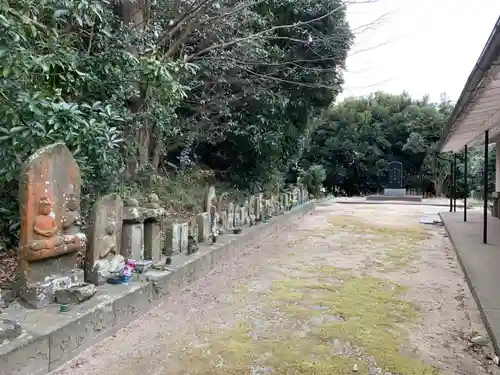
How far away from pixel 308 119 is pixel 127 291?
8625 millimetres

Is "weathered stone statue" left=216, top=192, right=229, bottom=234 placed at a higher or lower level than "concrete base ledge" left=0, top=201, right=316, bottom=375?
higher

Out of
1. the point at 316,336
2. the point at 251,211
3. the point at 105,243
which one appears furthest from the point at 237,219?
the point at 316,336

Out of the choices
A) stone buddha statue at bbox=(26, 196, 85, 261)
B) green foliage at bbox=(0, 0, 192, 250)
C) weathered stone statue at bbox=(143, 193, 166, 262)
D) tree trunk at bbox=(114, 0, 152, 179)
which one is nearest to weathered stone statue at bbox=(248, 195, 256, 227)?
tree trunk at bbox=(114, 0, 152, 179)

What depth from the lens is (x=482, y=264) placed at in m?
5.09

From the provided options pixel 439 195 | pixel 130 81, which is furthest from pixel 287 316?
pixel 439 195

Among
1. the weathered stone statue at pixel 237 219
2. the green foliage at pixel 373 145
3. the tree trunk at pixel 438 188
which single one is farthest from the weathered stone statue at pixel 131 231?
the tree trunk at pixel 438 188

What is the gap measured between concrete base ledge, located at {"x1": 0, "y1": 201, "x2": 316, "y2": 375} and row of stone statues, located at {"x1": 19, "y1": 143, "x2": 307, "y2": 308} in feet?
0.49

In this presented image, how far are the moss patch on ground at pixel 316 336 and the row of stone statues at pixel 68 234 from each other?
1.03 m

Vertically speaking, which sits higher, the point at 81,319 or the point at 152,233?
the point at 152,233

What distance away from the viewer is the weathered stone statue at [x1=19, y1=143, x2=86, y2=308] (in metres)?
2.75

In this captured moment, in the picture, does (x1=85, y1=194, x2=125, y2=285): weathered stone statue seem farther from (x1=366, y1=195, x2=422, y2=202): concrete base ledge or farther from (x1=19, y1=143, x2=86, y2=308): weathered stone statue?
(x1=366, y1=195, x2=422, y2=202): concrete base ledge

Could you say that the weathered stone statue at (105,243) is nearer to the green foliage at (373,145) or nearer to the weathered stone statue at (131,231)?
the weathered stone statue at (131,231)

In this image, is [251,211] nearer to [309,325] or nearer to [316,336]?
[309,325]

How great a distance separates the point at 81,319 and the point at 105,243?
783 mm
